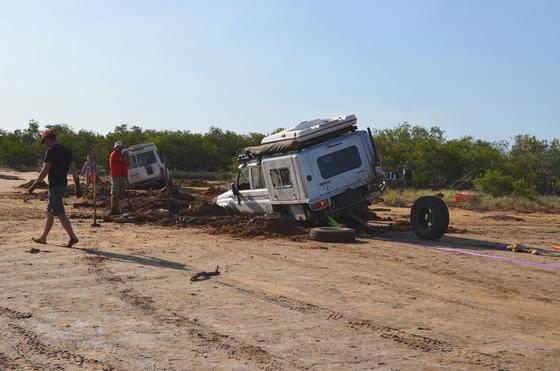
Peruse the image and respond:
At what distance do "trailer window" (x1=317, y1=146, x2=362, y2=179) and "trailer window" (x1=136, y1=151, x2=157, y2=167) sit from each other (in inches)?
633

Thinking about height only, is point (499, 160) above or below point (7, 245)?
above

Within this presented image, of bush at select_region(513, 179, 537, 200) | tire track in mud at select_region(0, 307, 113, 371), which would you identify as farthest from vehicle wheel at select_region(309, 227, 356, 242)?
bush at select_region(513, 179, 537, 200)

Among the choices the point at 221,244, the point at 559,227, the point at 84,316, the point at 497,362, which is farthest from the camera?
the point at 559,227

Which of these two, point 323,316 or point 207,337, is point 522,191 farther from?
point 207,337

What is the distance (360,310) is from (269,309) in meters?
Answer: 0.95

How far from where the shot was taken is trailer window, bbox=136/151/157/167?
27888mm

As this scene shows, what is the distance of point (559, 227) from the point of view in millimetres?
16594

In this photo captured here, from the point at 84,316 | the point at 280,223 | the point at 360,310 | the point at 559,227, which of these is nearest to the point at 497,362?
the point at 360,310

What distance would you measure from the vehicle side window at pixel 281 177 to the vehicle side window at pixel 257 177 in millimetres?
715

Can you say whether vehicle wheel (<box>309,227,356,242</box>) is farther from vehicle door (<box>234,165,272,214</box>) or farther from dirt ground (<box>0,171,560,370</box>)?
vehicle door (<box>234,165,272,214</box>)

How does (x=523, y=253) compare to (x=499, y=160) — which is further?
(x=499, y=160)

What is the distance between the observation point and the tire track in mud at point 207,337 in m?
5.07

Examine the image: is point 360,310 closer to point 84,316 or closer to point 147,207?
point 84,316

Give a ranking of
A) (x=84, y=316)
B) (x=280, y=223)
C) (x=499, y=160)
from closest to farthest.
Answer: (x=84, y=316), (x=280, y=223), (x=499, y=160)
